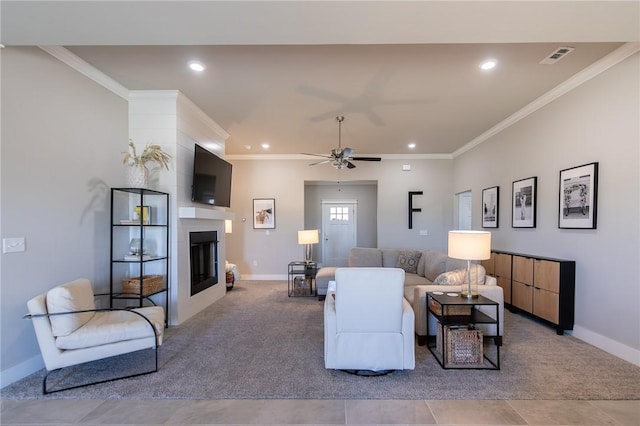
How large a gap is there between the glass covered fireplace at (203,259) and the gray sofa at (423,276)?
67.5 inches

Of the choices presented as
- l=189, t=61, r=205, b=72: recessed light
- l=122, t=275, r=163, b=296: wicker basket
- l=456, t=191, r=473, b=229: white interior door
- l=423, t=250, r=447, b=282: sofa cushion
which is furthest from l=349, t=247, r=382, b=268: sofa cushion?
l=189, t=61, r=205, b=72: recessed light

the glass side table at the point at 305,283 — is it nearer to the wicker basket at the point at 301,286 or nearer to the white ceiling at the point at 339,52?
the wicker basket at the point at 301,286

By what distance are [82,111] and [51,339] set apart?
2.16m

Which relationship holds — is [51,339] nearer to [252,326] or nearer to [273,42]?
[252,326]

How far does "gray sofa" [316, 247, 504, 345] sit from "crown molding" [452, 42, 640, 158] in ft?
7.25

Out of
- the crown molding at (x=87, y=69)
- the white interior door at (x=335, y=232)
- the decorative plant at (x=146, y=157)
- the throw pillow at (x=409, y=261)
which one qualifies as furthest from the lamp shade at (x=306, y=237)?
the crown molding at (x=87, y=69)

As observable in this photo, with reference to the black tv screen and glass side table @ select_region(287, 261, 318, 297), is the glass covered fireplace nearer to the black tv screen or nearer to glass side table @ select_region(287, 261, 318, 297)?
the black tv screen

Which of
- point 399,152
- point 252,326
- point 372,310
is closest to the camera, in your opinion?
point 372,310

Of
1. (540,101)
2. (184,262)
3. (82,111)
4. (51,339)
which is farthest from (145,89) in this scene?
(540,101)

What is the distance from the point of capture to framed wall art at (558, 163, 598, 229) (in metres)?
3.05

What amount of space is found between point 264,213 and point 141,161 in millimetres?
3566

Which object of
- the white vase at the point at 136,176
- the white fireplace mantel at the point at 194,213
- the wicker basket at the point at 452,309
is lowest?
the wicker basket at the point at 452,309

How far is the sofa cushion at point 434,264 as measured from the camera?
4508 mm

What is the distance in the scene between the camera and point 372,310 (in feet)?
7.94
